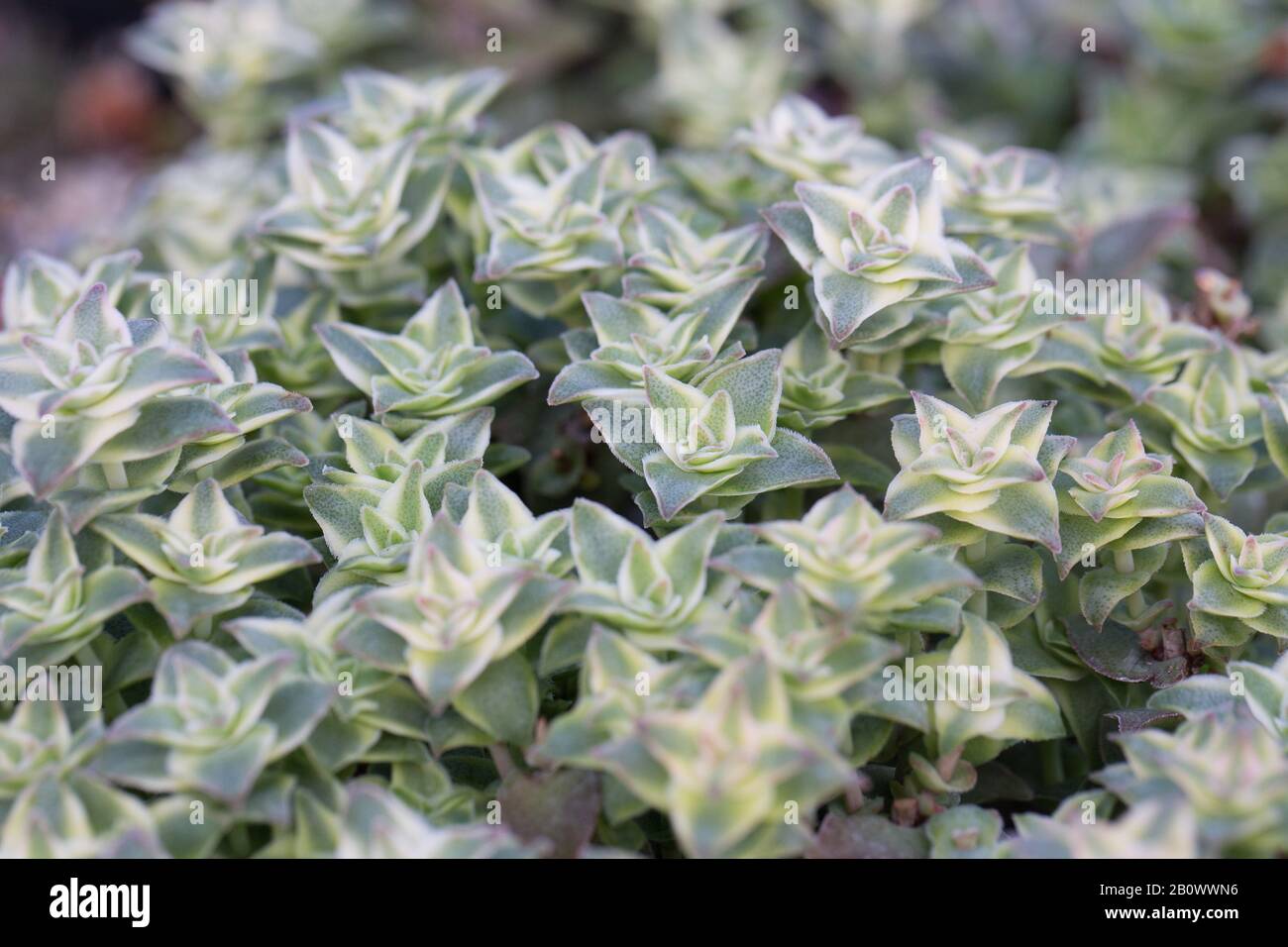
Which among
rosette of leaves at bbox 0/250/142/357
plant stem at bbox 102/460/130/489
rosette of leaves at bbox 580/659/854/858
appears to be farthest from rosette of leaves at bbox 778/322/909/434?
rosette of leaves at bbox 0/250/142/357

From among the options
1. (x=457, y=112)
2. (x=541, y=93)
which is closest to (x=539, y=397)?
(x=457, y=112)

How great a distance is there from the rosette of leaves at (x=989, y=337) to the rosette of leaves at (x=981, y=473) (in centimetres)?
19

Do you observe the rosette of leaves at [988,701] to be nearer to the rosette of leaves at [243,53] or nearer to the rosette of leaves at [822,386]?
the rosette of leaves at [822,386]

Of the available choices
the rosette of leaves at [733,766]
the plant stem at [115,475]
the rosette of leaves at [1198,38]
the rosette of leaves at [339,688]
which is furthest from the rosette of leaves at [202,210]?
the rosette of leaves at [1198,38]

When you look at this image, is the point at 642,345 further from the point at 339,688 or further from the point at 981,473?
the point at 339,688

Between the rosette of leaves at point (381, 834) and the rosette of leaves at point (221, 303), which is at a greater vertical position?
the rosette of leaves at point (221, 303)

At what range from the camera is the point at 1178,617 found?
178 centimetres

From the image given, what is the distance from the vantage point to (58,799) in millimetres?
1313

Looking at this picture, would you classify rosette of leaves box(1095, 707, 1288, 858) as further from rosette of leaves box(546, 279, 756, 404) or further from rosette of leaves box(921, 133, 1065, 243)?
rosette of leaves box(921, 133, 1065, 243)

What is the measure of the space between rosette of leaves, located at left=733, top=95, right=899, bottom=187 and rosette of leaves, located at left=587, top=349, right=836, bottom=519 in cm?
47

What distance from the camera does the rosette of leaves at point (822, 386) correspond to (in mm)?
1755

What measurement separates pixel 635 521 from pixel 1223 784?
875mm

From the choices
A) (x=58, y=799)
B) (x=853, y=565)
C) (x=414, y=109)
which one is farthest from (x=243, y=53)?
(x=853, y=565)
